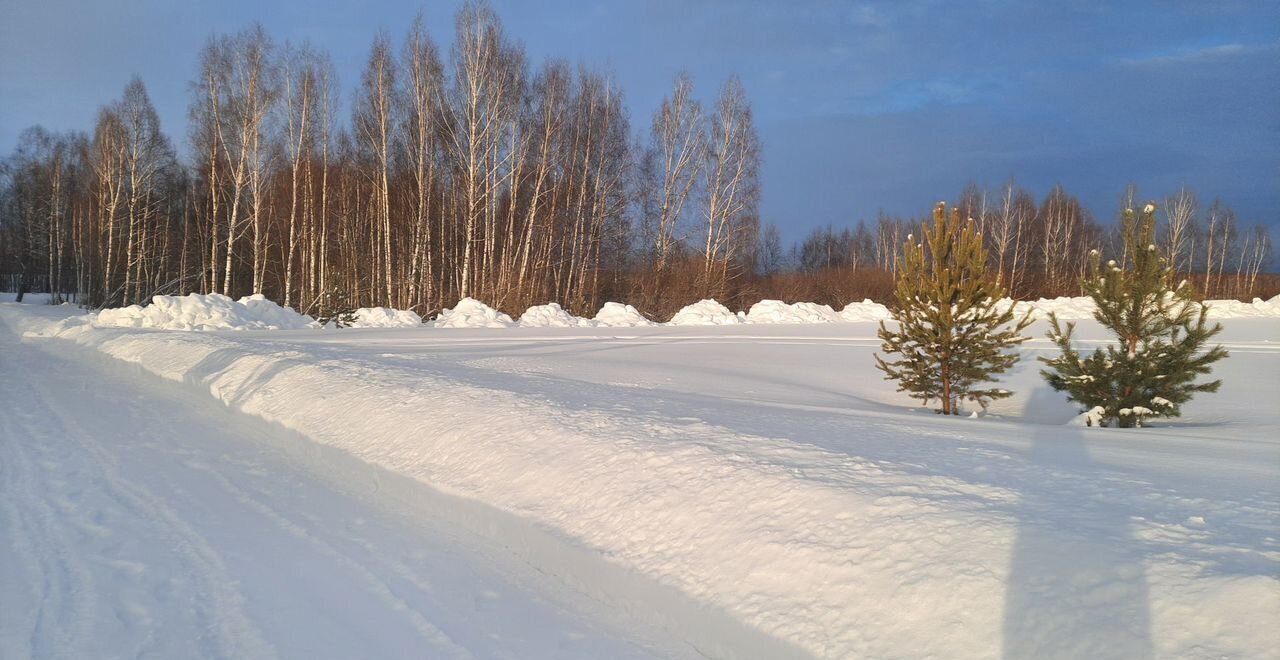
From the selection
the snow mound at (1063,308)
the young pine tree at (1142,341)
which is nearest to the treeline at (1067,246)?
the snow mound at (1063,308)

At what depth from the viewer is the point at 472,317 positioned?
93.9ft

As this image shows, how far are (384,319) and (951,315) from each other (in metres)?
A: 22.5

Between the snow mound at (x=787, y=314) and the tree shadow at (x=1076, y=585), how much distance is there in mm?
27759

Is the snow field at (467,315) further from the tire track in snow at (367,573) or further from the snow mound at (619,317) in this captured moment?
the tire track in snow at (367,573)

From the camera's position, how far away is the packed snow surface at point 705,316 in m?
32.4

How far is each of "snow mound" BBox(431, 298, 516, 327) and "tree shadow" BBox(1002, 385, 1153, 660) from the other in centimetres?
2470

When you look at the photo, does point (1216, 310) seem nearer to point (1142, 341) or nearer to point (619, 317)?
point (619, 317)

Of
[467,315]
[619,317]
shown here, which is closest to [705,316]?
[619,317]

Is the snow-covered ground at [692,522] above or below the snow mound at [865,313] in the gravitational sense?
below

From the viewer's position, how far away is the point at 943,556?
14.0ft

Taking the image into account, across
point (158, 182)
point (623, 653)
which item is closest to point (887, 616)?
point (623, 653)

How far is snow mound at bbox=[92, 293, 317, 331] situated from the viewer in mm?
25103

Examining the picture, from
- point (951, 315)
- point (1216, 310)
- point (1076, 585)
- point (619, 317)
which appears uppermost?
point (1216, 310)

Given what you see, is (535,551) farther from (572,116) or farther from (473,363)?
(572,116)
